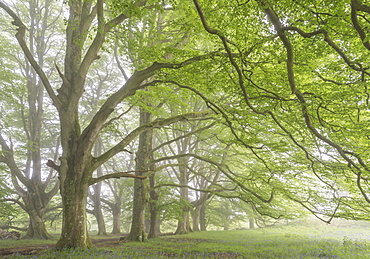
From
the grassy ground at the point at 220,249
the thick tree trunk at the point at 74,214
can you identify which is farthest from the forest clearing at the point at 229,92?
the grassy ground at the point at 220,249

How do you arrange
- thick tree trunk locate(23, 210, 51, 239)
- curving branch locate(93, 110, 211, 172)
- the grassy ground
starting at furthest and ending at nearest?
thick tree trunk locate(23, 210, 51, 239) → curving branch locate(93, 110, 211, 172) → the grassy ground

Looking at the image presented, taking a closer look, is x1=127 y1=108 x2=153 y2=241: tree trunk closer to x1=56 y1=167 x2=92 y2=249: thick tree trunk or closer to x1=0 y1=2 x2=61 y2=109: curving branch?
x1=56 y1=167 x2=92 y2=249: thick tree trunk

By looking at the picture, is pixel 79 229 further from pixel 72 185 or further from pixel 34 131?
pixel 34 131

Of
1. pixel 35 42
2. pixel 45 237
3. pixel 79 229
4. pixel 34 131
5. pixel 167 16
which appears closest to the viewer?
pixel 79 229

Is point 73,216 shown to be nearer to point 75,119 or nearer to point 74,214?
point 74,214

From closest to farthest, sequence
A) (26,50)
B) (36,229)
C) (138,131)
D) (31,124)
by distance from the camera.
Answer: (26,50) < (138,131) < (36,229) < (31,124)

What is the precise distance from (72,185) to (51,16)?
1660 cm

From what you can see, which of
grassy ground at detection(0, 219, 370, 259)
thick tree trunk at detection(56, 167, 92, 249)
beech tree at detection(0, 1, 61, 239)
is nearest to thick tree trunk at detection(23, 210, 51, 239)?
beech tree at detection(0, 1, 61, 239)

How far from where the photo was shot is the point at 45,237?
46.0 ft

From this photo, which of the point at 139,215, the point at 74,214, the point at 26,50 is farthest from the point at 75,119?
the point at 139,215

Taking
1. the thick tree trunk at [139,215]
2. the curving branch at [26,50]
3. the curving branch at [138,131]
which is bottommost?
the thick tree trunk at [139,215]

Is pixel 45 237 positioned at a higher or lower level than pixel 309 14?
lower

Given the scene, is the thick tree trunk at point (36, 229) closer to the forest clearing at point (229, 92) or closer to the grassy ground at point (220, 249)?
the forest clearing at point (229, 92)

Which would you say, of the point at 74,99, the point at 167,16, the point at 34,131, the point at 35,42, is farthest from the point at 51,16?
the point at 74,99
